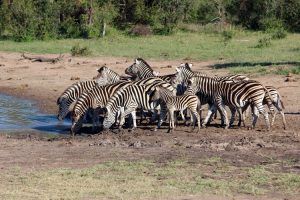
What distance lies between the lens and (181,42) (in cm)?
3462

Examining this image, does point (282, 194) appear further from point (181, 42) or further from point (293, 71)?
point (181, 42)

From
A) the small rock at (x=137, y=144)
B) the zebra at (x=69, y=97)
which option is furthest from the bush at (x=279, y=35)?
the small rock at (x=137, y=144)

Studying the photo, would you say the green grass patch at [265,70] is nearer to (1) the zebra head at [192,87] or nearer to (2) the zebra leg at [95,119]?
(1) the zebra head at [192,87]

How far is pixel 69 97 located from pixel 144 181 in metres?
8.02

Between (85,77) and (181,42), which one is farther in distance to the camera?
(181,42)

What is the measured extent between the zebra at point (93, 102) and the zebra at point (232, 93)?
1737 mm

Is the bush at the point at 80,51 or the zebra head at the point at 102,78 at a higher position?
the zebra head at the point at 102,78

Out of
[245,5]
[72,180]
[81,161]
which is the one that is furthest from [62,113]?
[245,5]

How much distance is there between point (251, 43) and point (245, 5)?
9.85 meters

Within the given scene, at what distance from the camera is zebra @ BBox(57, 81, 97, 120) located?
1802 centimetres

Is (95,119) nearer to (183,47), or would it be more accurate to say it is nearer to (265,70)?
(265,70)

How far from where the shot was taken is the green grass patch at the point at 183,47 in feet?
92.9

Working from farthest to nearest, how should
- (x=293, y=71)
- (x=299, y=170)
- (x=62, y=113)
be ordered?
(x=293, y=71) → (x=62, y=113) → (x=299, y=170)

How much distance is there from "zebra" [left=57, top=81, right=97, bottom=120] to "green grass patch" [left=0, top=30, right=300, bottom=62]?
31.8 feet
